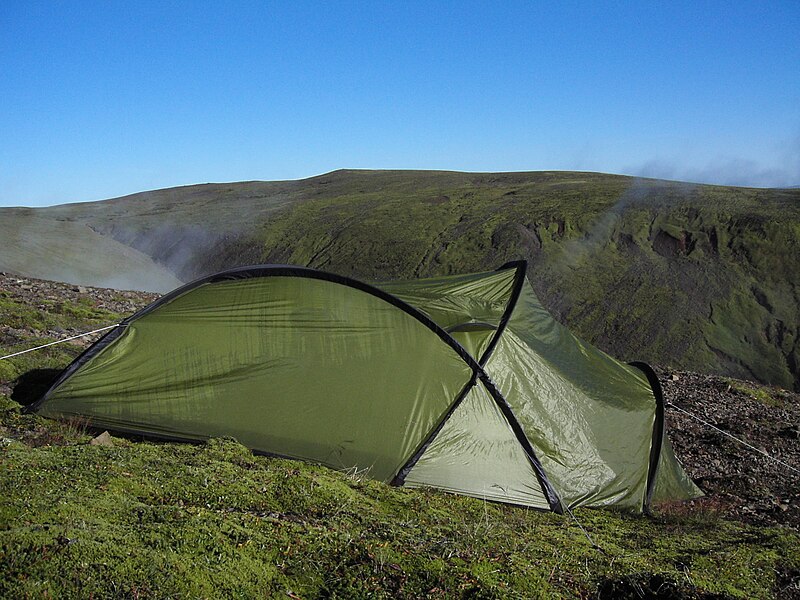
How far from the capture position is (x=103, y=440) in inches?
310

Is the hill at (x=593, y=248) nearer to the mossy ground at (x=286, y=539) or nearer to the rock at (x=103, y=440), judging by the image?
the rock at (x=103, y=440)

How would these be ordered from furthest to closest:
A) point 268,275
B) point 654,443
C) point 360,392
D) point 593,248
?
point 593,248, point 654,443, point 268,275, point 360,392

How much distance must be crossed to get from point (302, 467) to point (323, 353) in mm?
A: 1434

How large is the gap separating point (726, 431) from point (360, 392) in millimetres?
7693

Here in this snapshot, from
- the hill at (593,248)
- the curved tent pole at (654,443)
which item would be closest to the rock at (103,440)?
the curved tent pole at (654,443)

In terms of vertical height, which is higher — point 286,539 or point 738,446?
point 286,539

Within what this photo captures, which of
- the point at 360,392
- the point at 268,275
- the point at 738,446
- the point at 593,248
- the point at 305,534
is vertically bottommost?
the point at 738,446

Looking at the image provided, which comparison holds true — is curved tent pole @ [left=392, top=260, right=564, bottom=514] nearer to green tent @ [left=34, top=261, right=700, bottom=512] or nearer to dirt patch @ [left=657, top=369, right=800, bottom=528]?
green tent @ [left=34, top=261, right=700, bottom=512]

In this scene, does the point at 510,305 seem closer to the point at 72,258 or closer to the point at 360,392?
the point at 360,392

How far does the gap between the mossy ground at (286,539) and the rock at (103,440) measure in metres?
0.09

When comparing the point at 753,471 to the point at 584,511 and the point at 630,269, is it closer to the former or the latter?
the point at 584,511

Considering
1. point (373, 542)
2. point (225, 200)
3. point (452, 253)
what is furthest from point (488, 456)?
point (225, 200)

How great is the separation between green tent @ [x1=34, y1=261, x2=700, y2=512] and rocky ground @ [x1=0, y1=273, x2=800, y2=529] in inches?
51.2

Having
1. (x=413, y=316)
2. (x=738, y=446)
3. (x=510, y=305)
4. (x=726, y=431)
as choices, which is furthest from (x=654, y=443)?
(x=413, y=316)
